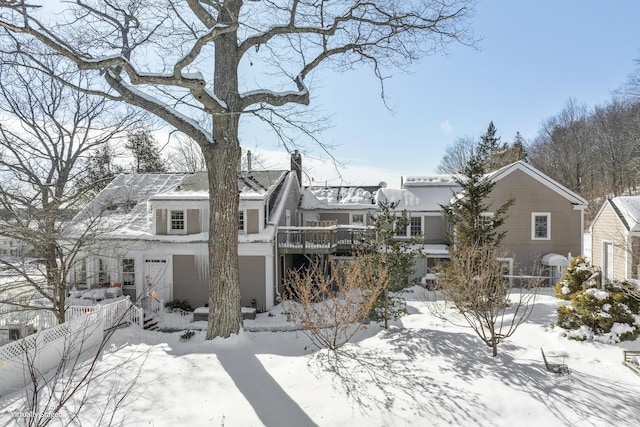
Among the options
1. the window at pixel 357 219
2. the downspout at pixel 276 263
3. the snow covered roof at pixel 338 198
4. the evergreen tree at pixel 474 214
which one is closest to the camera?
the evergreen tree at pixel 474 214

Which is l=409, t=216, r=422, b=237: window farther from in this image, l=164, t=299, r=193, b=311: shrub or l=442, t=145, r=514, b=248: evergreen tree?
l=164, t=299, r=193, b=311: shrub

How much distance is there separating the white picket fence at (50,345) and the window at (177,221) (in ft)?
15.3

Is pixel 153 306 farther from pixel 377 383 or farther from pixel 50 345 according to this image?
pixel 377 383

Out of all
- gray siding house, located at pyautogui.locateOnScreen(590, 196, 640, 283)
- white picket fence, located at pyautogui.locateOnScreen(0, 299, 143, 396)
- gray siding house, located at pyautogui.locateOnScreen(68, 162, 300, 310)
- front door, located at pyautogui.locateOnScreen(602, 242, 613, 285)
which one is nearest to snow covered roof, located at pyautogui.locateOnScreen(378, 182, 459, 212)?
gray siding house, located at pyautogui.locateOnScreen(590, 196, 640, 283)

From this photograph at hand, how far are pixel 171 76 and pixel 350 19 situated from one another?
15.9 ft

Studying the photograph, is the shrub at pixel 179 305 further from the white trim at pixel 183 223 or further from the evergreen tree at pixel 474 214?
the evergreen tree at pixel 474 214

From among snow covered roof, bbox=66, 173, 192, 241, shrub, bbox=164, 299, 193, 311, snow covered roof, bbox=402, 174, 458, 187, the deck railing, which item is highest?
snow covered roof, bbox=402, 174, 458, 187

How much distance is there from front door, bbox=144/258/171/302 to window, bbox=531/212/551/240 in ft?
58.7

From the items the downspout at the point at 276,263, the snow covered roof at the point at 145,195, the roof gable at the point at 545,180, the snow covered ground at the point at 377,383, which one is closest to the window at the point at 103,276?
the snow covered roof at the point at 145,195

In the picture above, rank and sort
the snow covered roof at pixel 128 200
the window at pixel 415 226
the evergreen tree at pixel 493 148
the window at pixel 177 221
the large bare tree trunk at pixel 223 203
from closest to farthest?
the large bare tree trunk at pixel 223 203
the window at pixel 177 221
the snow covered roof at pixel 128 200
the window at pixel 415 226
the evergreen tree at pixel 493 148

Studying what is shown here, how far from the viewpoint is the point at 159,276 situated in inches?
586

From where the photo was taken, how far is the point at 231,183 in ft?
29.4

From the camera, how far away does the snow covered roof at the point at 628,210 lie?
1347cm

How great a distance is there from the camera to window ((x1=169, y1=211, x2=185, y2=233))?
15297 millimetres
